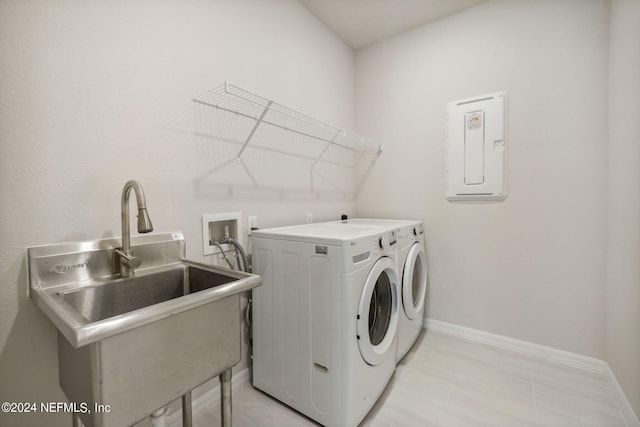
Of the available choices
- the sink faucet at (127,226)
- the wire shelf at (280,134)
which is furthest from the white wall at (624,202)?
the sink faucet at (127,226)

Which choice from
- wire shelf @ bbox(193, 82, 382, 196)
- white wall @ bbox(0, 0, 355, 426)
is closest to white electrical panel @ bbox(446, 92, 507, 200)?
wire shelf @ bbox(193, 82, 382, 196)

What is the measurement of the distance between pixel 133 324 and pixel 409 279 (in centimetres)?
157

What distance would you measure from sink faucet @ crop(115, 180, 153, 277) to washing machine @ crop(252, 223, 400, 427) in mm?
627

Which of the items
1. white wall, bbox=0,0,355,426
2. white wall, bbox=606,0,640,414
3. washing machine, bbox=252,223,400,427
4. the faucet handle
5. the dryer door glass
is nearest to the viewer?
white wall, bbox=0,0,355,426

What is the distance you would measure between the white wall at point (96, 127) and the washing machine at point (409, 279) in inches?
40.1

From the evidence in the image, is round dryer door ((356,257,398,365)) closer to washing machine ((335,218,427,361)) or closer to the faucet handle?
washing machine ((335,218,427,361))

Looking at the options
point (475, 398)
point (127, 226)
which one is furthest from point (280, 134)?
point (475, 398)

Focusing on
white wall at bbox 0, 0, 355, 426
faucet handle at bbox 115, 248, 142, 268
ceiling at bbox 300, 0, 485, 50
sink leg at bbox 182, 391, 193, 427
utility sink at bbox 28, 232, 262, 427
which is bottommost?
sink leg at bbox 182, 391, 193, 427

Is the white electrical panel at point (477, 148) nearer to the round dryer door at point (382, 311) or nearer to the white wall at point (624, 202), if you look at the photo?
the white wall at point (624, 202)

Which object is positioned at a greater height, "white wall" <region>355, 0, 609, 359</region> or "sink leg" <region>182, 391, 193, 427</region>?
"white wall" <region>355, 0, 609, 359</region>

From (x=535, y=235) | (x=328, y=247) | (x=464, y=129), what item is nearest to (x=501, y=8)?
(x=464, y=129)

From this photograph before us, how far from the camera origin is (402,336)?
1.80 meters

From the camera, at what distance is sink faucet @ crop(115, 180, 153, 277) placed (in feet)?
3.09

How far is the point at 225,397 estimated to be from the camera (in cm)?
104
